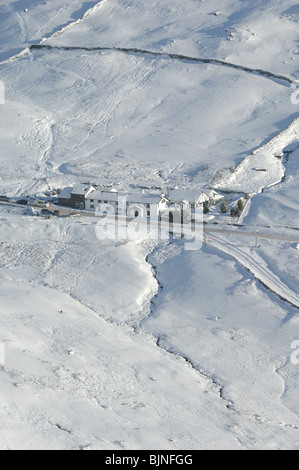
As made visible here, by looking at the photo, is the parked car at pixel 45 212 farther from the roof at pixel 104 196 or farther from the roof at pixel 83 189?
the roof at pixel 104 196

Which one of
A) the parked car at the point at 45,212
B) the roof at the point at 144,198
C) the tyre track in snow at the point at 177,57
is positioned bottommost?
the parked car at the point at 45,212

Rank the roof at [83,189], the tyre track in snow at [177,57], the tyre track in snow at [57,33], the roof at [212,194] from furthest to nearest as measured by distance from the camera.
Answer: the tyre track in snow at [57,33], the tyre track in snow at [177,57], the roof at [212,194], the roof at [83,189]

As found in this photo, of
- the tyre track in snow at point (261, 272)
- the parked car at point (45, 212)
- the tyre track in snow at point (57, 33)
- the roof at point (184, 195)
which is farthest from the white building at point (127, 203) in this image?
the tyre track in snow at point (57, 33)

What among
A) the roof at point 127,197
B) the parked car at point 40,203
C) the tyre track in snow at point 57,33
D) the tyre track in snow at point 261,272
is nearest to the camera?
the tyre track in snow at point 261,272

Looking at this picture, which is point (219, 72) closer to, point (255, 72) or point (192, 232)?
point (255, 72)

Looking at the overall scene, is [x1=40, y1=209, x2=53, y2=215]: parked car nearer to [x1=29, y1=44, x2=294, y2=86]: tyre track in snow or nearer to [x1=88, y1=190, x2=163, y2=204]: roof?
[x1=88, y1=190, x2=163, y2=204]: roof

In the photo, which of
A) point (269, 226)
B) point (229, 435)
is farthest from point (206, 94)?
point (229, 435)
